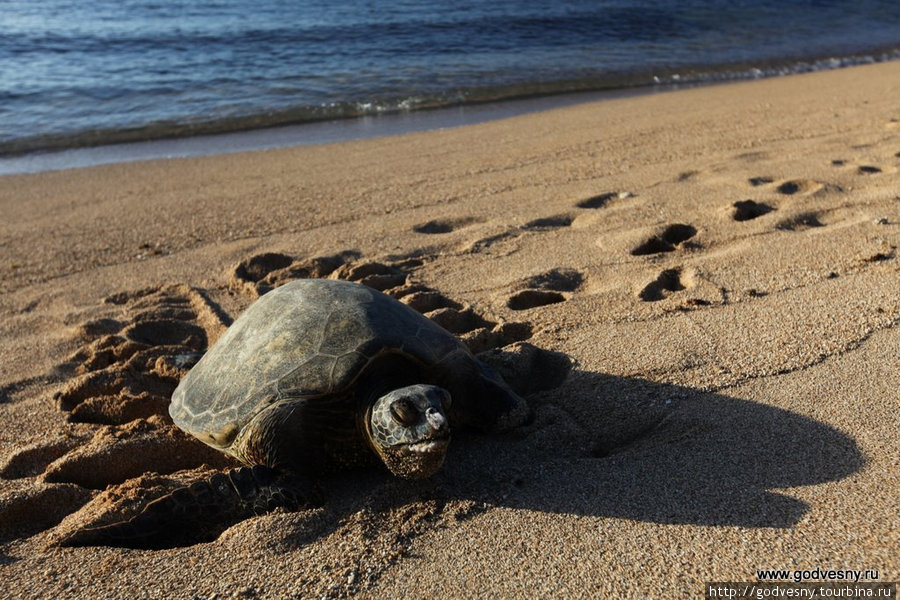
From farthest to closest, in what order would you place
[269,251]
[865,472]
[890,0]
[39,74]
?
[890,0]
[39,74]
[269,251]
[865,472]

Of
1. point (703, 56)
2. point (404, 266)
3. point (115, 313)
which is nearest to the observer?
point (115, 313)

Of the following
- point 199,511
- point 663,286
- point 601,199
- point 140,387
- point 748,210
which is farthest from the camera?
point 601,199

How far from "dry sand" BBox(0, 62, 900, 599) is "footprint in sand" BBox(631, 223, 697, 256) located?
0.7 inches

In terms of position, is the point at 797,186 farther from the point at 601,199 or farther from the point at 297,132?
the point at 297,132

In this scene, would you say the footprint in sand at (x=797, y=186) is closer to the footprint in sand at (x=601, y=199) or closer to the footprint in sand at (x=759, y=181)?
the footprint in sand at (x=759, y=181)

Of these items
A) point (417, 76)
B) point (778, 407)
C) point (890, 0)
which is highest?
point (890, 0)

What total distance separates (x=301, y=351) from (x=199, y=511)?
2.14 ft

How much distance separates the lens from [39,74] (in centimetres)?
1165

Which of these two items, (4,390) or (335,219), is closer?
(4,390)

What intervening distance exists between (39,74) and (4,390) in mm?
10176

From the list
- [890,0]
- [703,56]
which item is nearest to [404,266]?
[703,56]

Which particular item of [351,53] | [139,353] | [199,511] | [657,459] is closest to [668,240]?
[657,459]

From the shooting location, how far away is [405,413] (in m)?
2.34

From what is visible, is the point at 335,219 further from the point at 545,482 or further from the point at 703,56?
the point at 703,56
